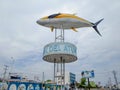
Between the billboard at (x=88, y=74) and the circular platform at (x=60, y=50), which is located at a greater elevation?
the circular platform at (x=60, y=50)

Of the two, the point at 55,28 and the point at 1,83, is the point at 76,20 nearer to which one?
the point at 55,28

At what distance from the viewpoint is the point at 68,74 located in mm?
27078

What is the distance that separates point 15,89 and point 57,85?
6.31 m

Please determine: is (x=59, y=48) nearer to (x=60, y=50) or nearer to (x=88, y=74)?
(x=60, y=50)

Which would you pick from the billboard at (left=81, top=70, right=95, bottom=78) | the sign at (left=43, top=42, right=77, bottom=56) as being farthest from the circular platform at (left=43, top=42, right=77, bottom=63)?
the billboard at (left=81, top=70, right=95, bottom=78)

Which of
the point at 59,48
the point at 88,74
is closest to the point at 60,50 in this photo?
the point at 59,48

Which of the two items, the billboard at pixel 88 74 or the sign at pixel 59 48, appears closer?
the sign at pixel 59 48

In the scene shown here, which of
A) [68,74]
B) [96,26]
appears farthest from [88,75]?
[96,26]

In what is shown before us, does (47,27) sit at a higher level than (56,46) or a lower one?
higher

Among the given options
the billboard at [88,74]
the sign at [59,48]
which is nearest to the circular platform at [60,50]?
the sign at [59,48]

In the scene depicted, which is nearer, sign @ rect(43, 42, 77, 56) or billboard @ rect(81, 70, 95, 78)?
sign @ rect(43, 42, 77, 56)

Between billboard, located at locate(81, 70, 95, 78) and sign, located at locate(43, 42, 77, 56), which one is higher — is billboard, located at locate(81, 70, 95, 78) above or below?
below

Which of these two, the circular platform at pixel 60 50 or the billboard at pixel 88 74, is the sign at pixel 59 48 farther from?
the billboard at pixel 88 74

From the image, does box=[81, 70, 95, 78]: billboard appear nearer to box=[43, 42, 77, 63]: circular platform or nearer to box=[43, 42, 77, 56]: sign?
box=[43, 42, 77, 63]: circular platform
